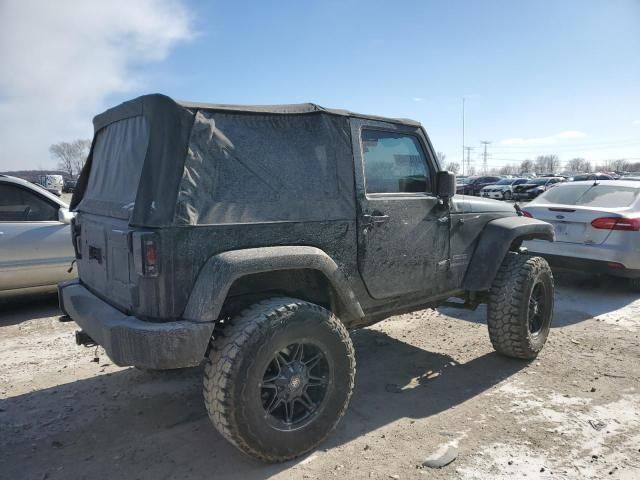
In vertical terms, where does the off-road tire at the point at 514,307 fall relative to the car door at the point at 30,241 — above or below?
below

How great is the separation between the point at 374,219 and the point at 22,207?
15.9 feet

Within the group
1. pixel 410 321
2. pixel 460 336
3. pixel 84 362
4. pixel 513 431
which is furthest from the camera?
pixel 410 321

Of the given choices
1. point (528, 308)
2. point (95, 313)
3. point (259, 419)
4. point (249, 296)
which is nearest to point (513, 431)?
point (528, 308)

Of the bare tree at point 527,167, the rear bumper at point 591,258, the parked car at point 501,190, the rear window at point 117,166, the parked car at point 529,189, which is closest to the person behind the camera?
the rear window at point 117,166

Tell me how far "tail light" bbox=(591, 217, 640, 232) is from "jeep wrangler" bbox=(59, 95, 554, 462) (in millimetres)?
3618

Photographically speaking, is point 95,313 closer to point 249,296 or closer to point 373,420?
point 249,296

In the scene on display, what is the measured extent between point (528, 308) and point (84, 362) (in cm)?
410

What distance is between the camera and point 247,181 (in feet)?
9.28

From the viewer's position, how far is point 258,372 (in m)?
2.62

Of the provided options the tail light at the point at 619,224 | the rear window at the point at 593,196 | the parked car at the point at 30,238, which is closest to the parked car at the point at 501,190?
the rear window at the point at 593,196

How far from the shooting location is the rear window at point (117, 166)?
9.52 ft

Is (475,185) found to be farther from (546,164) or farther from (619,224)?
(546,164)

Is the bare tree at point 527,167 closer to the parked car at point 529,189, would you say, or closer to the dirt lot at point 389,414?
the parked car at point 529,189

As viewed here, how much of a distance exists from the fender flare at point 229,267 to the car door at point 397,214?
59 centimetres
